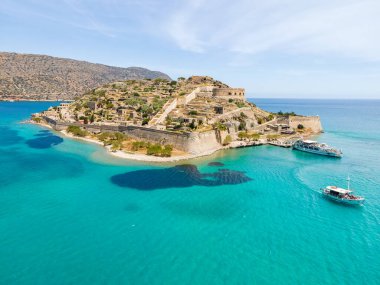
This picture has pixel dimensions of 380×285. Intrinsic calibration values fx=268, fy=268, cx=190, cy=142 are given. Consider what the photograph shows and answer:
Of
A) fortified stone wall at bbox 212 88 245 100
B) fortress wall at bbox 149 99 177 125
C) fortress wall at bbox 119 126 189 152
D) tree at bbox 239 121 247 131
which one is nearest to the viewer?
fortress wall at bbox 119 126 189 152

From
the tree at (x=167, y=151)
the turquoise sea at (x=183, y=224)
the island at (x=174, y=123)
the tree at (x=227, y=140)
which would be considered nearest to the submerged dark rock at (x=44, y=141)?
the island at (x=174, y=123)

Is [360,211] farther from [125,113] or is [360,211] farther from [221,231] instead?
[125,113]

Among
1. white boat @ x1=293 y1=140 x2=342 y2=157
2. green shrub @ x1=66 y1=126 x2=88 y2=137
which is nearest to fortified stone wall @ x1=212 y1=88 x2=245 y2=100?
white boat @ x1=293 y1=140 x2=342 y2=157

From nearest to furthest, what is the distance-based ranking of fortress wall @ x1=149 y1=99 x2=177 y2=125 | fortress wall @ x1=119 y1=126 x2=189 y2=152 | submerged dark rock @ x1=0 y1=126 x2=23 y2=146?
fortress wall @ x1=119 y1=126 x2=189 y2=152 < submerged dark rock @ x1=0 y1=126 x2=23 y2=146 < fortress wall @ x1=149 y1=99 x2=177 y2=125

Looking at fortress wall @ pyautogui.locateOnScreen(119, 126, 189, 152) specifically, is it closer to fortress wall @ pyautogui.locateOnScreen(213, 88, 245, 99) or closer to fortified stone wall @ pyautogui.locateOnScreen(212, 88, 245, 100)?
fortress wall @ pyautogui.locateOnScreen(213, 88, 245, 99)

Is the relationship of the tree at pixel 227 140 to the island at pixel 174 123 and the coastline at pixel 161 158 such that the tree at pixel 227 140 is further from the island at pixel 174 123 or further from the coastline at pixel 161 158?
the coastline at pixel 161 158

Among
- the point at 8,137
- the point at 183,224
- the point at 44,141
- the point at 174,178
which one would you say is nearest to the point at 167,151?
the point at 174,178
